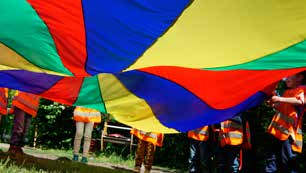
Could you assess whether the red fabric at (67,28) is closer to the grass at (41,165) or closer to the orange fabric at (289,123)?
the grass at (41,165)

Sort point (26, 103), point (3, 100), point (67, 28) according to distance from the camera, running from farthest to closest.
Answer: point (3, 100) → point (26, 103) → point (67, 28)

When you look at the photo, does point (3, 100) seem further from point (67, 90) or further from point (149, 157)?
point (67, 90)

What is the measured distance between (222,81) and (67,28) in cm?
140

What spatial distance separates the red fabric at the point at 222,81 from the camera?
4.06 metres

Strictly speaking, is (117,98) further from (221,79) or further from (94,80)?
(221,79)

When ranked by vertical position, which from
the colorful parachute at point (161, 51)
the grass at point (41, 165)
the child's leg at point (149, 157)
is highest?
the colorful parachute at point (161, 51)

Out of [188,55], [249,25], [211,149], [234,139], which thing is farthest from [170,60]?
[211,149]

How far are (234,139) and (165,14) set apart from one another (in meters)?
1.92

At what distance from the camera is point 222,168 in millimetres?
5570

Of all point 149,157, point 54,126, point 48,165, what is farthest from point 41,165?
point 54,126

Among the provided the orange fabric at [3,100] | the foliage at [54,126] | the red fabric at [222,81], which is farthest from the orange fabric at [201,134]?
the foliage at [54,126]

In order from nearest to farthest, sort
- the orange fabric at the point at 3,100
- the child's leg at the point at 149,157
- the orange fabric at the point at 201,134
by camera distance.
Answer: the orange fabric at the point at 201,134
the child's leg at the point at 149,157
the orange fabric at the point at 3,100

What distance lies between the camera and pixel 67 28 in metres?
4.11

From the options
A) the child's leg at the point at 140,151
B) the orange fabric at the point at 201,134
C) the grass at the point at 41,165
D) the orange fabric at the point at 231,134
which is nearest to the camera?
the grass at the point at 41,165
